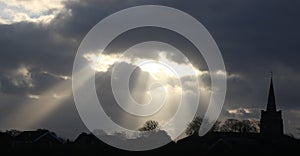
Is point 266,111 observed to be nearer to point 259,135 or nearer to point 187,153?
point 259,135

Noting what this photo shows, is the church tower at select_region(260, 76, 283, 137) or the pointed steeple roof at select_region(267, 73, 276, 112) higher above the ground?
the pointed steeple roof at select_region(267, 73, 276, 112)

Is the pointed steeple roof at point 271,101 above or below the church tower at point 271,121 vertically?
above

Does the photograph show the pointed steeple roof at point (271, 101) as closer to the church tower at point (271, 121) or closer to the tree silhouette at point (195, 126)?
the church tower at point (271, 121)

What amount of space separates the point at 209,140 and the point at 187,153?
4133cm

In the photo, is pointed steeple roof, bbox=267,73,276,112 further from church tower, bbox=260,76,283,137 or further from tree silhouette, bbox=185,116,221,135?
tree silhouette, bbox=185,116,221,135

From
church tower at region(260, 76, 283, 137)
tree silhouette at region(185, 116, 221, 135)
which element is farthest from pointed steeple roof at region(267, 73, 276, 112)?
tree silhouette at region(185, 116, 221, 135)

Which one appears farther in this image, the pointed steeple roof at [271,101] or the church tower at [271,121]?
the pointed steeple roof at [271,101]

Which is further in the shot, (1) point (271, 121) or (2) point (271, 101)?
(2) point (271, 101)

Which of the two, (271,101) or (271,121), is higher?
(271,101)

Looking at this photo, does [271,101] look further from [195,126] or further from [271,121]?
[195,126]

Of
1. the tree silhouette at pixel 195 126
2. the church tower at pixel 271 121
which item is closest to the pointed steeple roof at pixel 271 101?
the church tower at pixel 271 121

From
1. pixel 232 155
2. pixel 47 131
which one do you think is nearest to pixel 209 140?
pixel 47 131

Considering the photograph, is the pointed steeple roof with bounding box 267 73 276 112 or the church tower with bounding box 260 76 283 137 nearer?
the church tower with bounding box 260 76 283 137

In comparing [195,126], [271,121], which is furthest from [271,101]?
[195,126]
